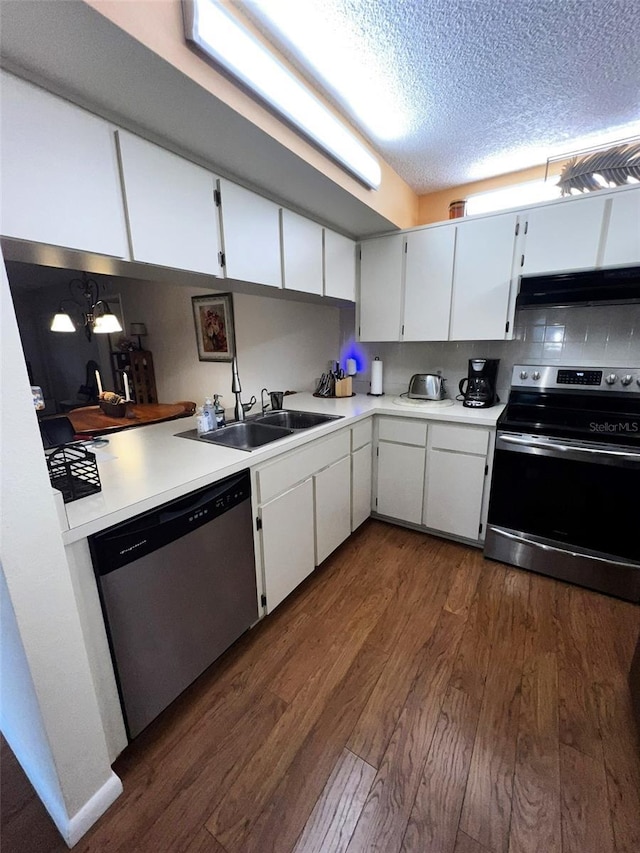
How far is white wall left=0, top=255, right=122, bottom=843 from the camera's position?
0.76 metres

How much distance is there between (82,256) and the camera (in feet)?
3.81

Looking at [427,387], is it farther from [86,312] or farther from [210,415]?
[86,312]

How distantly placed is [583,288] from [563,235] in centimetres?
33

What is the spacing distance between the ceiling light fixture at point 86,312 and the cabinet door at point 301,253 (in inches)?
67.6

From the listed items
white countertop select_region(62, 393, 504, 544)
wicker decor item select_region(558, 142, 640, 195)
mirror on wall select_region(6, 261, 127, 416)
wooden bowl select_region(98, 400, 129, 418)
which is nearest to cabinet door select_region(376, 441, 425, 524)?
white countertop select_region(62, 393, 504, 544)

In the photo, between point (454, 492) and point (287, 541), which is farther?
point (454, 492)

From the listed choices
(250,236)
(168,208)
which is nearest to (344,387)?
(250,236)

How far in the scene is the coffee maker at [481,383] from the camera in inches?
93.6

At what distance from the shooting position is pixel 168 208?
1313 millimetres

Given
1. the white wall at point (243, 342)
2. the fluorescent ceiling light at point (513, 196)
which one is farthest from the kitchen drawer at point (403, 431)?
the fluorescent ceiling light at point (513, 196)

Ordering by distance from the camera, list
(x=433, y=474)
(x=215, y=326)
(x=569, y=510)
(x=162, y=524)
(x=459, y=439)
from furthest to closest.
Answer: (x=215, y=326) < (x=433, y=474) < (x=459, y=439) < (x=569, y=510) < (x=162, y=524)

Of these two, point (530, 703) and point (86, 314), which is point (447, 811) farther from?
point (86, 314)

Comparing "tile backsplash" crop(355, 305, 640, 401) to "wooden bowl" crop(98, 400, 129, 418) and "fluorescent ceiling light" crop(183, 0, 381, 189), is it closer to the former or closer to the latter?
"fluorescent ceiling light" crop(183, 0, 381, 189)

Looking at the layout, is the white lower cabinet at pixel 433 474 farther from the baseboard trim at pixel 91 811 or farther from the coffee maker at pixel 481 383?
the baseboard trim at pixel 91 811
